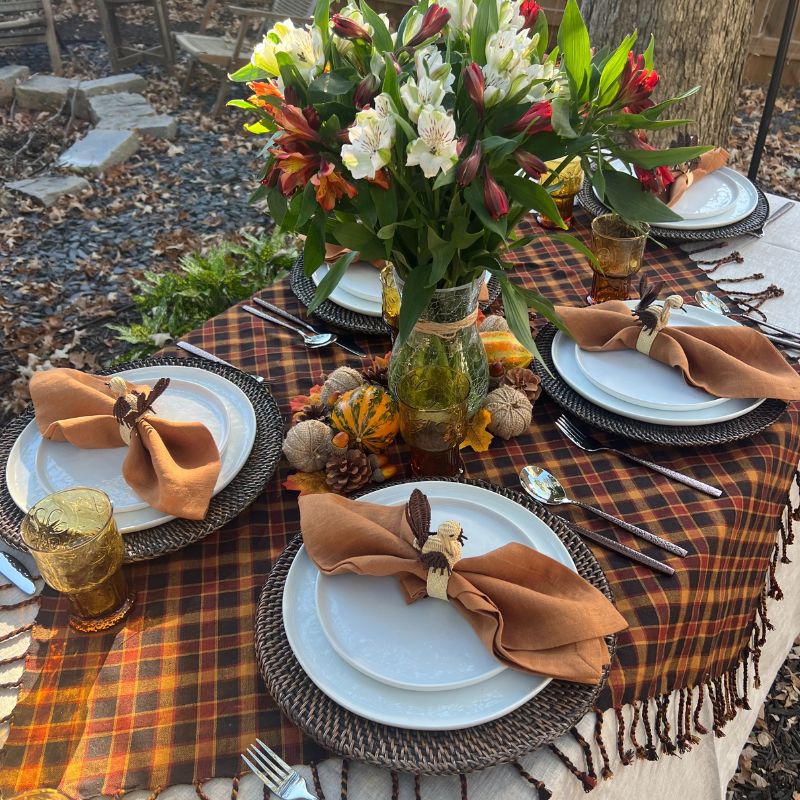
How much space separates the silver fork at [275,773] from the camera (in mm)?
725

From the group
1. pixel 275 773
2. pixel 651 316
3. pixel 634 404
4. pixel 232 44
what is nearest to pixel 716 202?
pixel 651 316

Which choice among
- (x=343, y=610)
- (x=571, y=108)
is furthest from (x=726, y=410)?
(x=343, y=610)

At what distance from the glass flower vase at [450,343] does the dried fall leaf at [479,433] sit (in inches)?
0.7

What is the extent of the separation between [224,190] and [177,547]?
3928mm

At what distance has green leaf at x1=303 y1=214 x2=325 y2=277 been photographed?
0.89 meters

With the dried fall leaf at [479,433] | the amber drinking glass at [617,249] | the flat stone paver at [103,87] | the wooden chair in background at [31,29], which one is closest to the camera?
the dried fall leaf at [479,433]

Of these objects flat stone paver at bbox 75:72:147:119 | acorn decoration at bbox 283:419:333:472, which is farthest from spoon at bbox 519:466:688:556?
flat stone paver at bbox 75:72:147:119

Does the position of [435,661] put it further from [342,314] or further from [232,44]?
[232,44]

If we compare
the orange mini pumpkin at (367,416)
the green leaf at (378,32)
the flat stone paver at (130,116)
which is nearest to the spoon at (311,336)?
the orange mini pumpkin at (367,416)

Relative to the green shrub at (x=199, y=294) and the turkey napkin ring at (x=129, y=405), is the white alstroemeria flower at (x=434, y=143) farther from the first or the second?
the green shrub at (x=199, y=294)

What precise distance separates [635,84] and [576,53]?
83mm

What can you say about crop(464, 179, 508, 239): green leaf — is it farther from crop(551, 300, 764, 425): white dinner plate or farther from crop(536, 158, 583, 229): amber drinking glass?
crop(536, 158, 583, 229): amber drinking glass

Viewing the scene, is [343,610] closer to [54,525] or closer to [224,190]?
[54,525]

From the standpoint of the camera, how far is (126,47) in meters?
6.30
